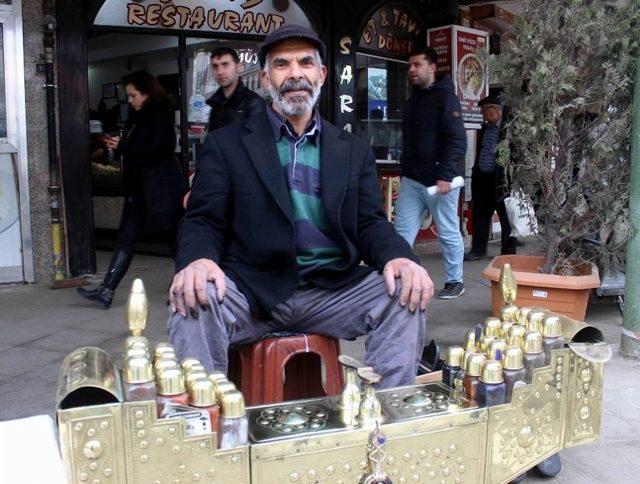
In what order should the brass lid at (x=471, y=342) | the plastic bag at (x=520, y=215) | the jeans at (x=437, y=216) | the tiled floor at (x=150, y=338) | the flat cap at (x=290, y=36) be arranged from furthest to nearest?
1. the jeans at (x=437, y=216)
2. the plastic bag at (x=520, y=215)
3. the tiled floor at (x=150, y=338)
4. the flat cap at (x=290, y=36)
5. the brass lid at (x=471, y=342)

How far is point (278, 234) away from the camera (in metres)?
2.34

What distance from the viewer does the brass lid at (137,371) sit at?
Answer: 1541mm

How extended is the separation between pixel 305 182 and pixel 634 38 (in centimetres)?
260

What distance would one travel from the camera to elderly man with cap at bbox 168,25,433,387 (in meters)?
2.19

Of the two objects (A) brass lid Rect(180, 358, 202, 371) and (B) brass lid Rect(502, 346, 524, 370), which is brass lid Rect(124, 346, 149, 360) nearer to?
(A) brass lid Rect(180, 358, 202, 371)

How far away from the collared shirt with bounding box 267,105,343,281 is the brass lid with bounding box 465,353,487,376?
67 centimetres

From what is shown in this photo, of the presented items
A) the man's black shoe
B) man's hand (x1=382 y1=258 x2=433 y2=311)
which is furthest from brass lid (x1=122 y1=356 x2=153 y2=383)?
the man's black shoe

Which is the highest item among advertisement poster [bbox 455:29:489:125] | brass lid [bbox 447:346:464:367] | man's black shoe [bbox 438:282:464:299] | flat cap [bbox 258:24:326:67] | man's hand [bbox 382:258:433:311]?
advertisement poster [bbox 455:29:489:125]

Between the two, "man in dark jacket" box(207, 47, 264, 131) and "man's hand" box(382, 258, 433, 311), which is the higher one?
"man in dark jacket" box(207, 47, 264, 131)

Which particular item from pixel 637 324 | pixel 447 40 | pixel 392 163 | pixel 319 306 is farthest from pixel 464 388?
pixel 447 40

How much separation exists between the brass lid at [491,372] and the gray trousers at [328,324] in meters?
0.32

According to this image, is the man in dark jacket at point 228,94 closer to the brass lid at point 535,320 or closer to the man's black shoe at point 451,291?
Answer: the man's black shoe at point 451,291

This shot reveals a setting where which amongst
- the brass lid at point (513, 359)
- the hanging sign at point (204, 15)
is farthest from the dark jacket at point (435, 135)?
the brass lid at point (513, 359)

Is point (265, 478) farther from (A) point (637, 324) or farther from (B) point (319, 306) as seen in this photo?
(A) point (637, 324)
